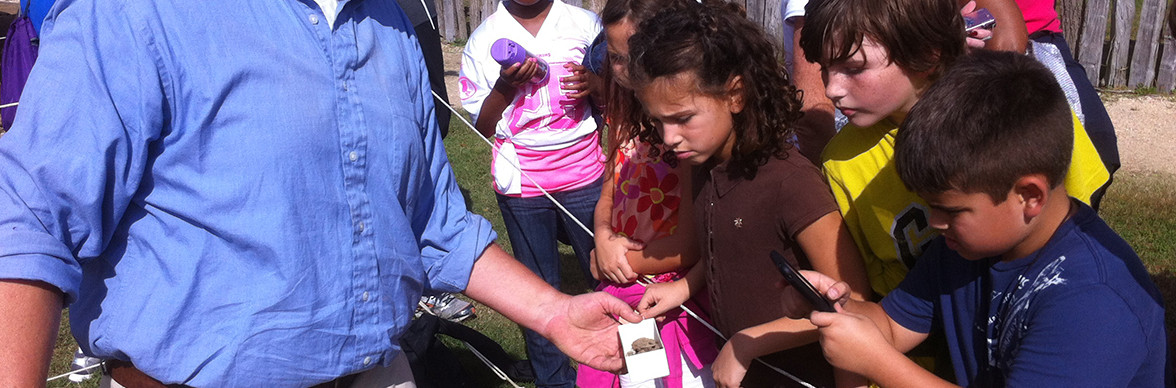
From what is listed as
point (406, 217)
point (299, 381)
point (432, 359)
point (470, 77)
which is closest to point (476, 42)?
point (470, 77)

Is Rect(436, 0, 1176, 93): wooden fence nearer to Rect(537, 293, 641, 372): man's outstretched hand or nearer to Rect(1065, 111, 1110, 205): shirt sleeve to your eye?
Rect(1065, 111, 1110, 205): shirt sleeve

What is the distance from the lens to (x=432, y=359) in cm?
402

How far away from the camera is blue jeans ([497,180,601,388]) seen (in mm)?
4008

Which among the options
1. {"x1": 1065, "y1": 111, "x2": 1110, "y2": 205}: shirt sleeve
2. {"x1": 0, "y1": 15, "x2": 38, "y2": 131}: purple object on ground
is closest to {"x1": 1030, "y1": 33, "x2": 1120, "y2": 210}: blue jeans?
{"x1": 1065, "y1": 111, "x2": 1110, "y2": 205}: shirt sleeve

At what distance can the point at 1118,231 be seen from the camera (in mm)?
5367

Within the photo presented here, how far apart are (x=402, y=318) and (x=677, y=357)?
1.05 meters

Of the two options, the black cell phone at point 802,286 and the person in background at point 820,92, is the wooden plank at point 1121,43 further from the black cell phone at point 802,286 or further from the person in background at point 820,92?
the black cell phone at point 802,286

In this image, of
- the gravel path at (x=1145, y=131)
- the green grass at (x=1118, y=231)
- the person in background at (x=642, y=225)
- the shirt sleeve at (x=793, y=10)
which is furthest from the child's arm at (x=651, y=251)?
the gravel path at (x=1145, y=131)

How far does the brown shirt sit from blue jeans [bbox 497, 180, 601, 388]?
1.49 metres

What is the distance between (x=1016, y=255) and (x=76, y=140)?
→ 163cm

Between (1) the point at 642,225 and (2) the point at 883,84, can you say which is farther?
(1) the point at 642,225

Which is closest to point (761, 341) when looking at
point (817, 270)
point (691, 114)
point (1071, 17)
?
point (817, 270)

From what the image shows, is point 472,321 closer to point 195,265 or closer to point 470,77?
point 470,77

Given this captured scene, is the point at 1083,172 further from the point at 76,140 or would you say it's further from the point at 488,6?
the point at 488,6
